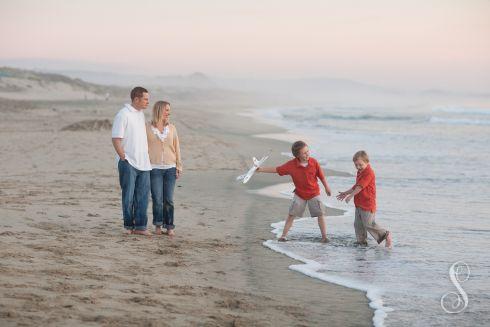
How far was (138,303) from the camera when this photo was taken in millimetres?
4965

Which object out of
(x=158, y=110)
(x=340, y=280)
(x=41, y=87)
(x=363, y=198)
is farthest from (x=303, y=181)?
(x=41, y=87)

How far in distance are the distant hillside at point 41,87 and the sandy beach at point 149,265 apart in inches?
1769

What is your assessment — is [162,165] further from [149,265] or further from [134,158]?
[149,265]

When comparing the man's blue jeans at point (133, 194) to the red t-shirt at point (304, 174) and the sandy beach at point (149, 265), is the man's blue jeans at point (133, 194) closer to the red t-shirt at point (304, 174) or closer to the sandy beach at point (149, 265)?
the sandy beach at point (149, 265)

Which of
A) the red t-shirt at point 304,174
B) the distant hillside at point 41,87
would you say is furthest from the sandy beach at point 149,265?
the distant hillside at point 41,87

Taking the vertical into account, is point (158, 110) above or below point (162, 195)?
above

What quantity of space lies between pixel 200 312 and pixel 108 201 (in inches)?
221

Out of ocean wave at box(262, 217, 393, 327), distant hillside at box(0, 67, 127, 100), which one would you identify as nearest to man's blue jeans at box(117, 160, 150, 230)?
ocean wave at box(262, 217, 393, 327)

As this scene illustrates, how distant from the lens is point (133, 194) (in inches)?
317

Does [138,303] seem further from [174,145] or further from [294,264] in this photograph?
[174,145]

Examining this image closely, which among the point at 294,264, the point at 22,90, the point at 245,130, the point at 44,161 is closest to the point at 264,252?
the point at 294,264

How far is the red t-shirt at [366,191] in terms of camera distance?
8.13 meters

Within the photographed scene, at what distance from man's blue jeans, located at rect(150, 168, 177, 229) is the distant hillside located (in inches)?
1865

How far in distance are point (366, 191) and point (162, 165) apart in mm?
2293
